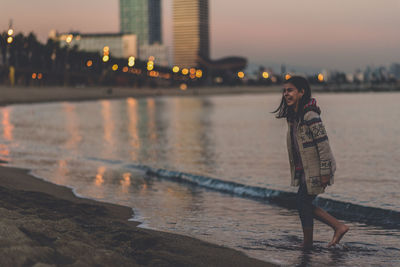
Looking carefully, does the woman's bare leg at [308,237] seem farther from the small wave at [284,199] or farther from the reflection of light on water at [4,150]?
the reflection of light on water at [4,150]

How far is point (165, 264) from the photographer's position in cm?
505

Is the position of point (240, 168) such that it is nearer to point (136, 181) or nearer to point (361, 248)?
point (136, 181)

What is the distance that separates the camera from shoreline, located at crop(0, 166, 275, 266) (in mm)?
4656

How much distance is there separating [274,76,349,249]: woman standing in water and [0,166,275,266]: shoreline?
879 mm

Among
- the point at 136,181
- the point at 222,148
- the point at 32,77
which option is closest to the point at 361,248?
the point at 136,181

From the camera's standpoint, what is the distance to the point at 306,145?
19.3 feet

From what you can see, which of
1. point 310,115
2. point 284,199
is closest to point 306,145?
point 310,115

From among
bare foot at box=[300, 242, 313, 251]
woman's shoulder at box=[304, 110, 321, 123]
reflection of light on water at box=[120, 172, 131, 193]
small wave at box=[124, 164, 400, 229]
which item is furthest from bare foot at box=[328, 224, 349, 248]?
reflection of light on water at box=[120, 172, 131, 193]

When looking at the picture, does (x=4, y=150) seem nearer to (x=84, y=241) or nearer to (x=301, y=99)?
(x=84, y=241)

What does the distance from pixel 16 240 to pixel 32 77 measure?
117452 millimetres

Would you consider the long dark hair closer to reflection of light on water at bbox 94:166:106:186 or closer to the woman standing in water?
the woman standing in water

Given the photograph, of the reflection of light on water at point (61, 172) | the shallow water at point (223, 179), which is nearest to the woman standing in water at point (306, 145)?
the shallow water at point (223, 179)

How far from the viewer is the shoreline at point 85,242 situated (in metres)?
4.66

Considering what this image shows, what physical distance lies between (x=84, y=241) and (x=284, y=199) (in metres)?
5.10
